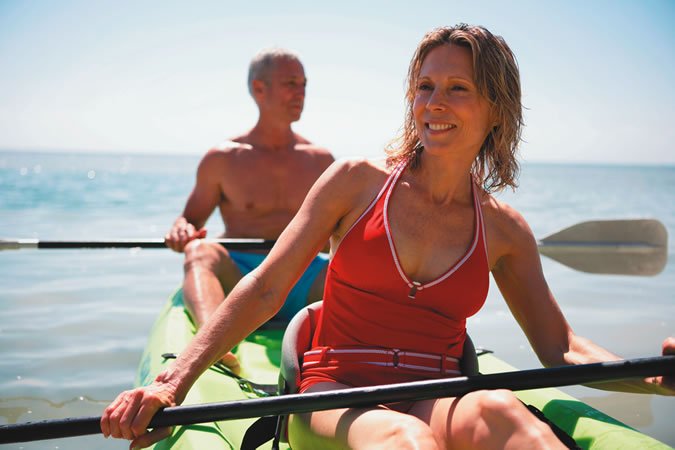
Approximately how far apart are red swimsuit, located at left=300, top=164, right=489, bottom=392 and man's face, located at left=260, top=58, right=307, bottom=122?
2.46 m

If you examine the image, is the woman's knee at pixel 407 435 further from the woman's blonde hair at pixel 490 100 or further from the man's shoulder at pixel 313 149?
the man's shoulder at pixel 313 149

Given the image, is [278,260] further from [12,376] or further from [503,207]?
[12,376]

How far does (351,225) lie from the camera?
1985 mm

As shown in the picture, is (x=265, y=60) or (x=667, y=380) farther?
(x=265, y=60)

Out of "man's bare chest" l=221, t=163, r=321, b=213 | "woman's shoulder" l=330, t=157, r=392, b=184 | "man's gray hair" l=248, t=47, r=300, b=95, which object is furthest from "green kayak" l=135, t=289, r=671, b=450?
"man's gray hair" l=248, t=47, r=300, b=95

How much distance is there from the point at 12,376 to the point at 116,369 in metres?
0.65

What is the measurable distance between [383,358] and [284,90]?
2.74 metres

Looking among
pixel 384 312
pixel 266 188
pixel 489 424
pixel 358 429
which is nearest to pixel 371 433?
pixel 358 429

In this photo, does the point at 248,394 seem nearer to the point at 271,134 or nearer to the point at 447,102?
the point at 447,102

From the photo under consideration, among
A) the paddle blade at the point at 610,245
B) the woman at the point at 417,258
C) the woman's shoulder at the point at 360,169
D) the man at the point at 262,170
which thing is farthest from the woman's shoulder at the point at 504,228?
the paddle blade at the point at 610,245

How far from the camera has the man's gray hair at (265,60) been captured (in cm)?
434

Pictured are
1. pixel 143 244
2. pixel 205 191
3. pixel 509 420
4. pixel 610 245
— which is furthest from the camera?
pixel 610 245

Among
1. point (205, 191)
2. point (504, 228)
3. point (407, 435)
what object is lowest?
point (407, 435)

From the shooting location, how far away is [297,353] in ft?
6.68
